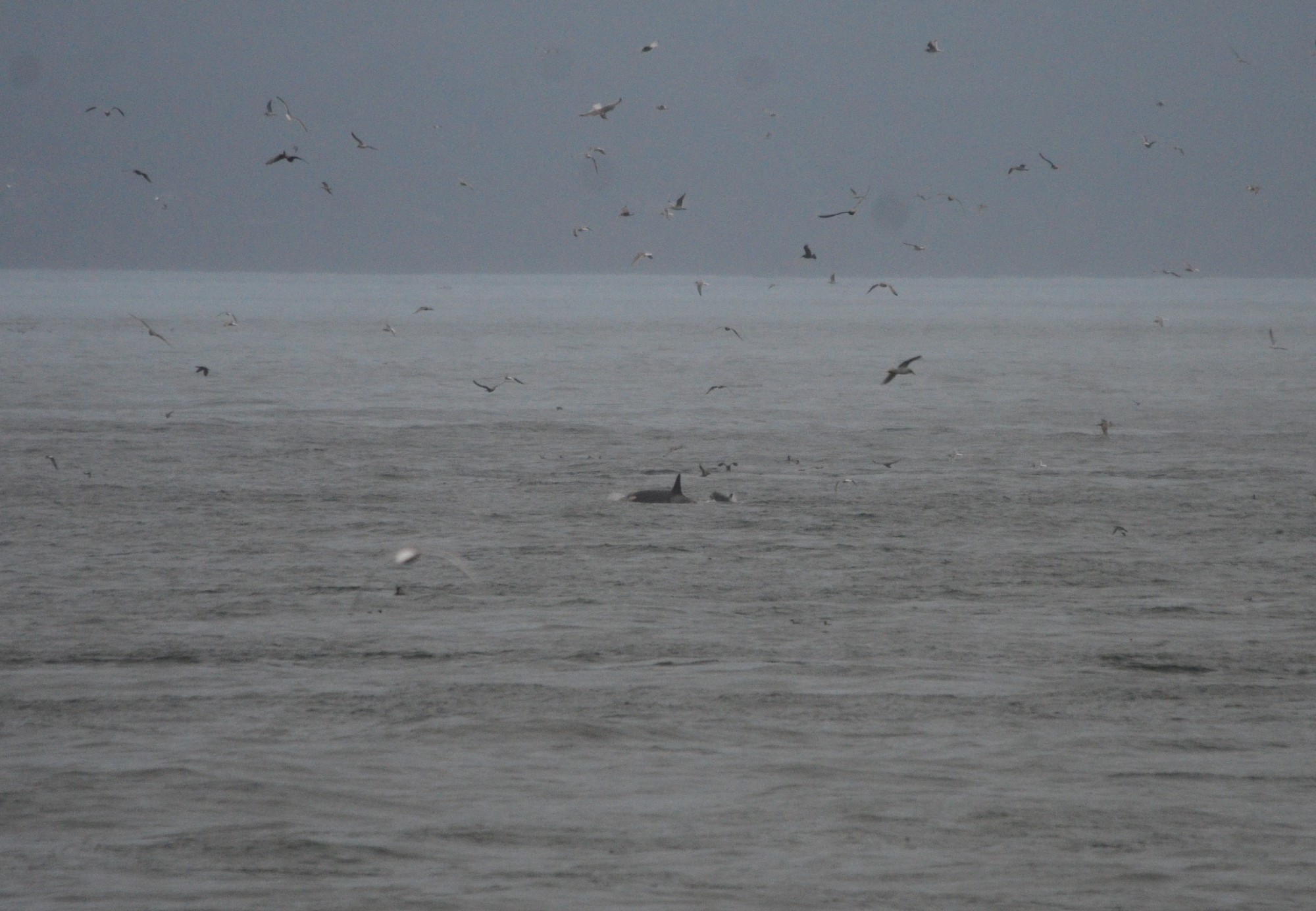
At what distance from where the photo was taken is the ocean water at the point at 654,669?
9281 millimetres

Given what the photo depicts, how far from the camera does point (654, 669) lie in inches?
516

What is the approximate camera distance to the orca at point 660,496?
22.0 m

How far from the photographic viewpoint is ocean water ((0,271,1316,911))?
928 cm

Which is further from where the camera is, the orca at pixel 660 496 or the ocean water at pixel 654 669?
the orca at pixel 660 496

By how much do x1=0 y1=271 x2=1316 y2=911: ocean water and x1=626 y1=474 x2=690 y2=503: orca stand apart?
0.41 metres

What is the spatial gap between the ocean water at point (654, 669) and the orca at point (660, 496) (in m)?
0.41

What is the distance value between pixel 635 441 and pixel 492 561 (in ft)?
41.1

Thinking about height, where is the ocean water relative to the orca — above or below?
below

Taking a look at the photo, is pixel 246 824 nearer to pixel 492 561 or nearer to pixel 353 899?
pixel 353 899

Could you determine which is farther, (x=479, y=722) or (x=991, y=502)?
(x=991, y=502)

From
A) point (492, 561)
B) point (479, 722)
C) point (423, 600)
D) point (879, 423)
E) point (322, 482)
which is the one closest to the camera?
point (479, 722)

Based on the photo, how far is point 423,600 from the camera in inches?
623

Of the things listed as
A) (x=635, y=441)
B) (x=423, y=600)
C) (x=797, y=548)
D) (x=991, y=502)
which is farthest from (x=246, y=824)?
(x=635, y=441)

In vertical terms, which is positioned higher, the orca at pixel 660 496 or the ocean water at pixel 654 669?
the orca at pixel 660 496
